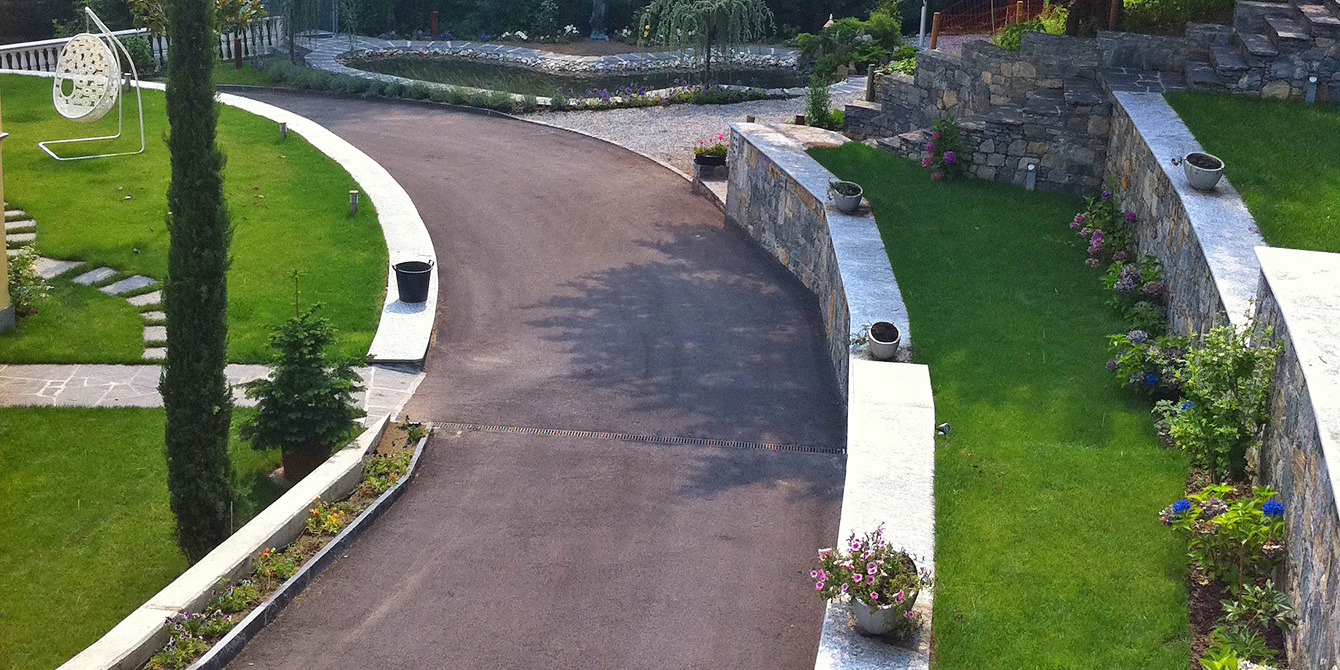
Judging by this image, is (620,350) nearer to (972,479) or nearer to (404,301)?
(404,301)

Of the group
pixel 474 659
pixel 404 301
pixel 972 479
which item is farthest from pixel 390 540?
pixel 404 301

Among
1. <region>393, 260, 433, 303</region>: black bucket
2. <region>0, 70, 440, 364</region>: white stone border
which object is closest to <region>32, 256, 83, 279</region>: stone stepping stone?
<region>0, 70, 440, 364</region>: white stone border

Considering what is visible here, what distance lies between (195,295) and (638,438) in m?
4.12

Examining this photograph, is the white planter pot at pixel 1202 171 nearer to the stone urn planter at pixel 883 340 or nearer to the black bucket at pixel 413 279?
the stone urn planter at pixel 883 340

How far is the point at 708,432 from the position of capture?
1170cm

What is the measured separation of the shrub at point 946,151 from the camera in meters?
16.2

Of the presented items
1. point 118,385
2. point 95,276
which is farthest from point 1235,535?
point 95,276

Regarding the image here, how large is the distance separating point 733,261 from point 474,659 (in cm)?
967

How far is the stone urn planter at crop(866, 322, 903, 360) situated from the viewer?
1105 cm

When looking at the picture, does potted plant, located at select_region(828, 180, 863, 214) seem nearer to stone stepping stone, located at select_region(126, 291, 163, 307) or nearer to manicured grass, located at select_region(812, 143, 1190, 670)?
manicured grass, located at select_region(812, 143, 1190, 670)

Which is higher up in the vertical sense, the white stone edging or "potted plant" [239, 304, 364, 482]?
"potted plant" [239, 304, 364, 482]

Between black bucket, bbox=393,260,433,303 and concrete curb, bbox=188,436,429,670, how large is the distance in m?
3.96

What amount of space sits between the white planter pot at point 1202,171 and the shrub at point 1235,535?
4.62m

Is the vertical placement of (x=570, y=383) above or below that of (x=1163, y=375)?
below
